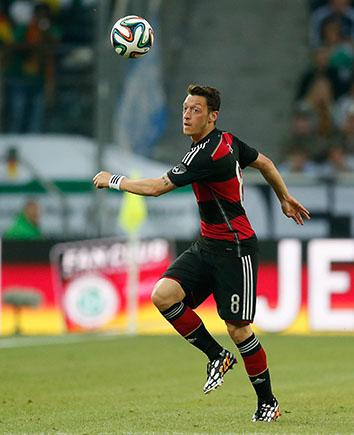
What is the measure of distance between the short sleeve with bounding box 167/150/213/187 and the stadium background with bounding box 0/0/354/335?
25.0 feet

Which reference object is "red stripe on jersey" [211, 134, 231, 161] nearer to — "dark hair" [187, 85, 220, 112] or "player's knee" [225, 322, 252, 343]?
"dark hair" [187, 85, 220, 112]

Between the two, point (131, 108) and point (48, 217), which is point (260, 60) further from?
point (48, 217)

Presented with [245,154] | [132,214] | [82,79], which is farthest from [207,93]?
[82,79]

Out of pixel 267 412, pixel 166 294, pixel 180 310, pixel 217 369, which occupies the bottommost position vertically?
pixel 267 412

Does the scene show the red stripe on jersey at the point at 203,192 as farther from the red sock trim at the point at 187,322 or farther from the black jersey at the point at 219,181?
the red sock trim at the point at 187,322

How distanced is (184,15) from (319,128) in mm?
2955

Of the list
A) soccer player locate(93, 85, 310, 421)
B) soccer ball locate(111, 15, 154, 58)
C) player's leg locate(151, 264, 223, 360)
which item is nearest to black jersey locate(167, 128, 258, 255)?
soccer player locate(93, 85, 310, 421)

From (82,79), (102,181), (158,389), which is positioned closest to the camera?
(102,181)

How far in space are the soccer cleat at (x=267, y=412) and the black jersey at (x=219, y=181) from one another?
3.21 ft

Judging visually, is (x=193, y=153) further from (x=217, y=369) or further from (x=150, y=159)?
(x=150, y=159)

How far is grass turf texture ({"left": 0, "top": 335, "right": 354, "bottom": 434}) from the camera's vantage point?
319 inches

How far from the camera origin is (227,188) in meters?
8.30

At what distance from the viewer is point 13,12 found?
19.9m

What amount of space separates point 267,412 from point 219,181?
1486 mm
